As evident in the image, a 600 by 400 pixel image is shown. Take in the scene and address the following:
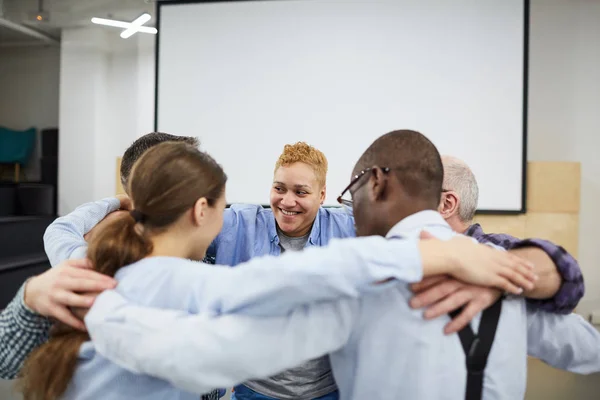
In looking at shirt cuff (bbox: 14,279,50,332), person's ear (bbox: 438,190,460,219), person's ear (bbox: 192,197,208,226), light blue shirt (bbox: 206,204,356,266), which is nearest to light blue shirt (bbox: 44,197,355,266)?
light blue shirt (bbox: 206,204,356,266)

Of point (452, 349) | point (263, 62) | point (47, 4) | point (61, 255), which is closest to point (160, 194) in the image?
point (61, 255)

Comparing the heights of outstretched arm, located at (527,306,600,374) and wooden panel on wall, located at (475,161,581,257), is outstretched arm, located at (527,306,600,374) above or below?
below

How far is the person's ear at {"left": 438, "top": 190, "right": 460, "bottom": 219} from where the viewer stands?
4.55 feet

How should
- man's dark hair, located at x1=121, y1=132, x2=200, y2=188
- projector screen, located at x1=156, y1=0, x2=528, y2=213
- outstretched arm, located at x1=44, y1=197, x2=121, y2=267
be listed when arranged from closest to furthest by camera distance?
outstretched arm, located at x1=44, y1=197, x2=121, y2=267
man's dark hair, located at x1=121, y1=132, x2=200, y2=188
projector screen, located at x1=156, y1=0, x2=528, y2=213

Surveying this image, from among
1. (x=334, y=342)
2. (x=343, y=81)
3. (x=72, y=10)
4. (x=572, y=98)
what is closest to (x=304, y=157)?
(x=334, y=342)

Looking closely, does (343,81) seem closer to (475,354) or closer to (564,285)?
(564,285)

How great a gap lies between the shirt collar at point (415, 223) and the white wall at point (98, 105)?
4.91 meters

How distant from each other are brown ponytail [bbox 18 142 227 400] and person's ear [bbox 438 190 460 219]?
2.84 feet

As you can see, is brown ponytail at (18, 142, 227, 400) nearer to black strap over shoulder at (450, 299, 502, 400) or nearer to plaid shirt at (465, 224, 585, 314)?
black strap over shoulder at (450, 299, 502, 400)

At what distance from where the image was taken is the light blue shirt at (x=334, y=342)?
2.21 ft

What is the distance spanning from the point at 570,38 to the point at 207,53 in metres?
3.29

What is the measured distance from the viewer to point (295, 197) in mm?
1671

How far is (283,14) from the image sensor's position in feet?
11.8

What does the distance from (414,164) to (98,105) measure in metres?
5.45
